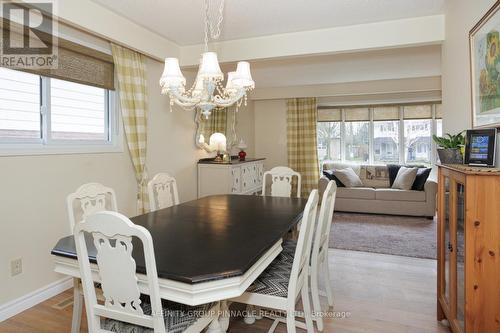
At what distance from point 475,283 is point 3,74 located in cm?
306

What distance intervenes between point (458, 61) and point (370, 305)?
1922 mm

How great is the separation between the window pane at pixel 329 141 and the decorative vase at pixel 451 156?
16.6 feet

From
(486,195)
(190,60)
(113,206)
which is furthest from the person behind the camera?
(190,60)

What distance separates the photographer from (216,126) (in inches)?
208

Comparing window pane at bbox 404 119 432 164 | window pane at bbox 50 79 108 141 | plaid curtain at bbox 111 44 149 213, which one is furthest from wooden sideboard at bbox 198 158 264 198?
window pane at bbox 404 119 432 164

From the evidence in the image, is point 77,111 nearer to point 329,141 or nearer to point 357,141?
point 329,141

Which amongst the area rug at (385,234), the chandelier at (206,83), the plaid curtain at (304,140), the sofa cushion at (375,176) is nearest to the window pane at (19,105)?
the chandelier at (206,83)

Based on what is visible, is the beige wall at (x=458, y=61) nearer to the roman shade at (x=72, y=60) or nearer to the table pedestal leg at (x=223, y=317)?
the table pedestal leg at (x=223, y=317)

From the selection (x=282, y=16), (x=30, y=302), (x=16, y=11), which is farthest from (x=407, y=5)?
(x=30, y=302)

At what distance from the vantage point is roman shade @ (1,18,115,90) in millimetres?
2156

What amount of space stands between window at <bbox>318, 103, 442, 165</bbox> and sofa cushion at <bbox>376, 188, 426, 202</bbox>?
1557 millimetres

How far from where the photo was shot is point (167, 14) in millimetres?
2760

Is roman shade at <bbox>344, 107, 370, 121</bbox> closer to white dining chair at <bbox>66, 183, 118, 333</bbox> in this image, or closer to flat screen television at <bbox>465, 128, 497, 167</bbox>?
flat screen television at <bbox>465, 128, 497, 167</bbox>

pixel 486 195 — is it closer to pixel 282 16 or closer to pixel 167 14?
pixel 282 16
